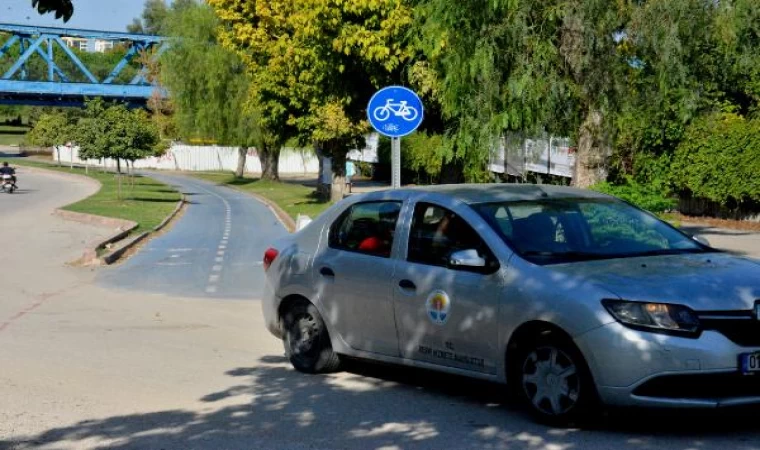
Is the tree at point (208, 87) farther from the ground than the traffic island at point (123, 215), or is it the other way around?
the tree at point (208, 87)

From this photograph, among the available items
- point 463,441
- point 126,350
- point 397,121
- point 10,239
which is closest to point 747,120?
point 397,121

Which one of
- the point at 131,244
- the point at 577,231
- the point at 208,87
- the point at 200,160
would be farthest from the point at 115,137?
the point at 200,160

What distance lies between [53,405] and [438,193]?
3.12 m

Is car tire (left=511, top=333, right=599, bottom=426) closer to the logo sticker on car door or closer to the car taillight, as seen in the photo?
the logo sticker on car door

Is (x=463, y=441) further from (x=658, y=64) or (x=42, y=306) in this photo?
(x=658, y=64)

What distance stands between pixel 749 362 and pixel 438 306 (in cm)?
212

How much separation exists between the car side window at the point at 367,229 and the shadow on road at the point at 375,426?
3.51ft

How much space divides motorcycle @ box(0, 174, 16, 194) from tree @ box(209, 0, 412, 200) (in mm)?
14555

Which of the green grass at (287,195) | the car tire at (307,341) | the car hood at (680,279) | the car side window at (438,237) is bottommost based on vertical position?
the green grass at (287,195)

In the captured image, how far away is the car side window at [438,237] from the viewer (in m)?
7.53

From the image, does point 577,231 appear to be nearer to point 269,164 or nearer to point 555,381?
point 555,381

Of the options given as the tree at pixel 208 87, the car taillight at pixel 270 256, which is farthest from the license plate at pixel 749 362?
the tree at pixel 208 87

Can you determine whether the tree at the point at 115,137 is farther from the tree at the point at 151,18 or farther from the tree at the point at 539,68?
the tree at the point at 151,18

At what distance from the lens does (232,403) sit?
7797mm
